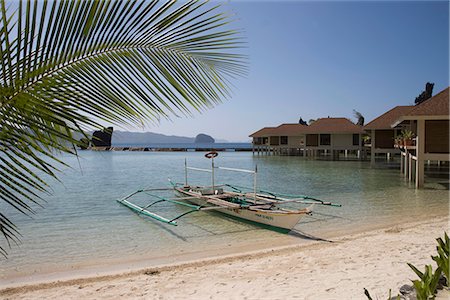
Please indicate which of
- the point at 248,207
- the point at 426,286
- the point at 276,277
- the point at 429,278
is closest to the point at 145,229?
the point at 248,207

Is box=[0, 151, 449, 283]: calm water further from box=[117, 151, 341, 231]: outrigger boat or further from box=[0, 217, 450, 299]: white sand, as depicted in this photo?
box=[0, 217, 450, 299]: white sand

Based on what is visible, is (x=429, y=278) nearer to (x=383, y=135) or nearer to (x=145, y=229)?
(x=145, y=229)

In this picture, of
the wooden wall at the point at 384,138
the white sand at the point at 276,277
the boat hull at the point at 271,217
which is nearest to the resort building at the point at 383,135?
the wooden wall at the point at 384,138

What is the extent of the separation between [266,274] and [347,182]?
18.1 meters

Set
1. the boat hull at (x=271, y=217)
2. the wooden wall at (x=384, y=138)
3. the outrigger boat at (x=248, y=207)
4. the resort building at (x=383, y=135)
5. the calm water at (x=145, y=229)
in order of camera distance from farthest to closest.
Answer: the wooden wall at (x=384, y=138) < the resort building at (x=383, y=135) < the outrigger boat at (x=248, y=207) < the boat hull at (x=271, y=217) < the calm water at (x=145, y=229)

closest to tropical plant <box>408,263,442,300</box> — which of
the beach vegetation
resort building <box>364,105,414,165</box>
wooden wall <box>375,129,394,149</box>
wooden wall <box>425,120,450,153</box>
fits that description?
the beach vegetation

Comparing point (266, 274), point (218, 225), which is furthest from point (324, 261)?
point (218, 225)

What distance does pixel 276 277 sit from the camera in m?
5.93

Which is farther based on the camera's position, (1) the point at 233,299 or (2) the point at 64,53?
(1) the point at 233,299

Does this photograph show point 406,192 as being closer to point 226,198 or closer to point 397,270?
point 226,198

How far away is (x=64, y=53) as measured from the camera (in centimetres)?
160

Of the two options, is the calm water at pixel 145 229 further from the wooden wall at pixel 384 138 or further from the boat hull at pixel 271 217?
the wooden wall at pixel 384 138

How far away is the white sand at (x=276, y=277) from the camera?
5172mm

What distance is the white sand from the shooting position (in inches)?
204
